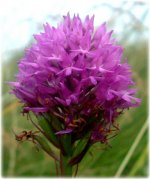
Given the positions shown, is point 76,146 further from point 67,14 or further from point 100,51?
point 67,14

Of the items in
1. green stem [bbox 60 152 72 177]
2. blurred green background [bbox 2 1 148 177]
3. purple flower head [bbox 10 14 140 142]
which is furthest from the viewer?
blurred green background [bbox 2 1 148 177]

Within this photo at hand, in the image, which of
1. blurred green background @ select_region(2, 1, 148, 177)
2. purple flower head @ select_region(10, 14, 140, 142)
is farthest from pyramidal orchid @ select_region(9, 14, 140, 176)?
blurred green background @ select_region(2, 1, 148, 177)

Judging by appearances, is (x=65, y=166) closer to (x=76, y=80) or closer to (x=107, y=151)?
(x=76, y=80)

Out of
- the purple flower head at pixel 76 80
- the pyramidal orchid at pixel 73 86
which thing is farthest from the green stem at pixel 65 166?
the purple flower head at pixel 76 80

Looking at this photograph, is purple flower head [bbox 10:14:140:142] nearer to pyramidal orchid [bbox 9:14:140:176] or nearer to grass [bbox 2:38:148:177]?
pyramidal orchid [bbox 9:14:140:176]

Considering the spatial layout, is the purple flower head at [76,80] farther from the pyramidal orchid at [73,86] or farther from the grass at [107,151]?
the grass at [107,151]

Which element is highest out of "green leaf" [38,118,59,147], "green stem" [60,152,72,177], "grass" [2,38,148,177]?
"green leaf" [38,118,59,147]

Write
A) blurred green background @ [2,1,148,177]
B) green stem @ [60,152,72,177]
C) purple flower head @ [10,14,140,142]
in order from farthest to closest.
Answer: blurred green background @ [2,1,148,177] < green stem @ [60,152,72,177] < purple flower head @ [10,14,140,142]

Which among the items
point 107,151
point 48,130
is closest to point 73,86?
point 48,130
